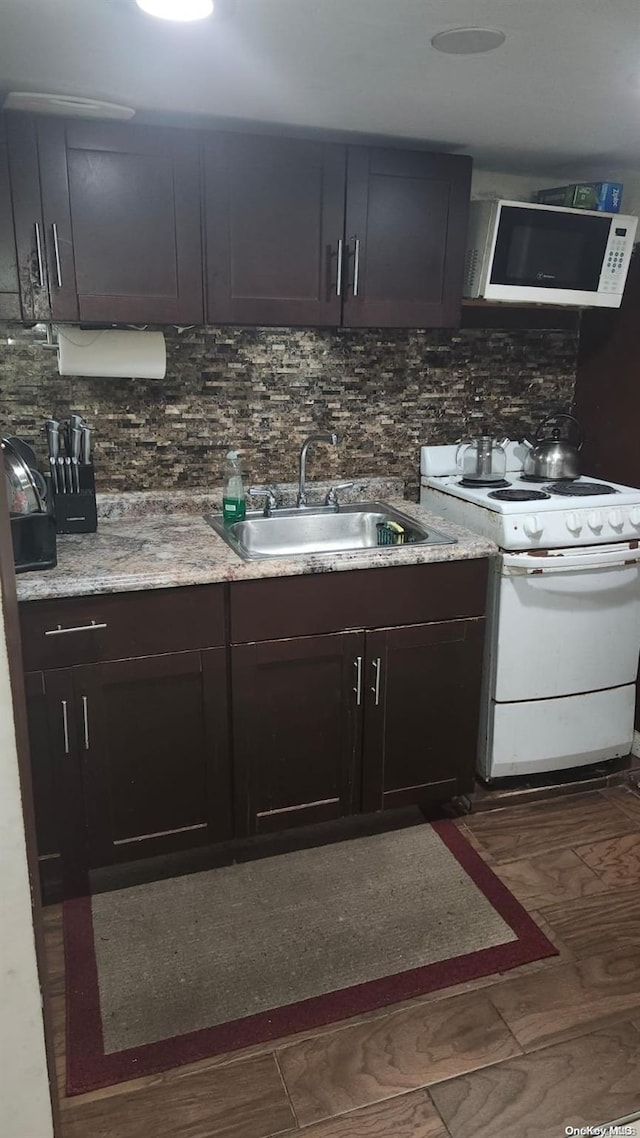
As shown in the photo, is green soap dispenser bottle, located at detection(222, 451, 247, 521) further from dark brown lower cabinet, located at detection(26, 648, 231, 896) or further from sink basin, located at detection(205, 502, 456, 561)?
dark brown lower cabinet, located at detection(26, 648, 231, 896)

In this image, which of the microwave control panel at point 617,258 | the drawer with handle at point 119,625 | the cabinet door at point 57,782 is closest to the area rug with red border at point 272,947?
the cabinet door at point 57,782

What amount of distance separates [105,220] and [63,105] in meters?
0.27

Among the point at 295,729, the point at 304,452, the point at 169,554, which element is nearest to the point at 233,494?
the point at 304,452

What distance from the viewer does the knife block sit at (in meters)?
2.29

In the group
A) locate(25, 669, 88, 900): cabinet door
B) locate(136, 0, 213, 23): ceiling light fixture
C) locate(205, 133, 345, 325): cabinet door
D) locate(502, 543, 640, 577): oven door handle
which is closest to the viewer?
locate(136, 0, 213, 23): ceiling light fixture

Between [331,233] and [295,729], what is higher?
[331,233]

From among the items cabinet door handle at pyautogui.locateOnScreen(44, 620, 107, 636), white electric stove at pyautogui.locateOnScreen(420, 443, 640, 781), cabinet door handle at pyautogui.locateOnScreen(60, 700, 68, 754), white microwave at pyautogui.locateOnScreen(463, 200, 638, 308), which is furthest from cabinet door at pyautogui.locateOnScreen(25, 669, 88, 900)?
white microwave at pyautogui.locateOnScreen(463, 200, 638, 308)

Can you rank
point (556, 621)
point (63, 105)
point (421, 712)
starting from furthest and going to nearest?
1. point (556, 621)
2. point (421, 712)
3. point (63, 105)

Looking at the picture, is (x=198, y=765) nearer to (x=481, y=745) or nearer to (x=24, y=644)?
(x=24, y=644)

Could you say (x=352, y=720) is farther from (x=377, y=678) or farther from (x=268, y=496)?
(x=268, y=496)

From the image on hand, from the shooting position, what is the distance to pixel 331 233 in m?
2.24

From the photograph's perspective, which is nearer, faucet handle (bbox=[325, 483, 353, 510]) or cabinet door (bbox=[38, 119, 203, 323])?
cabinet door (bbox=[38, 119, 203, 323])

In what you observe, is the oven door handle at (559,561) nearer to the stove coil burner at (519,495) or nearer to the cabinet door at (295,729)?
the stove coil burner at (519,495)

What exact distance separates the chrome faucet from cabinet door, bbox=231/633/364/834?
650mm
